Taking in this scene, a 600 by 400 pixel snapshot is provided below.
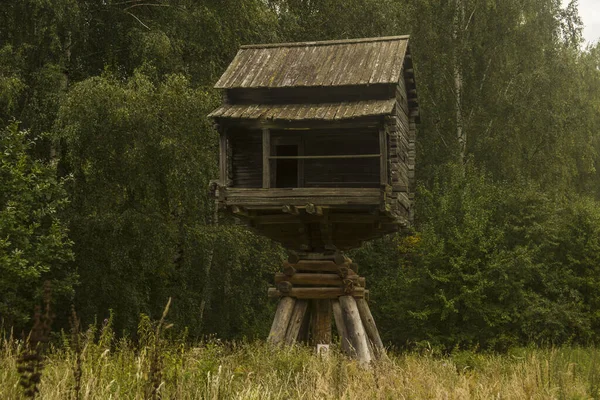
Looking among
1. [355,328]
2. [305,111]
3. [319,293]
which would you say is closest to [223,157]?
[305,111]

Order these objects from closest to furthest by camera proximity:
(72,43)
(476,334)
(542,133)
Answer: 1. (72,43)
2. (476,334)
3. (542,133)

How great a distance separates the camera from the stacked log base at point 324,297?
49.6ft

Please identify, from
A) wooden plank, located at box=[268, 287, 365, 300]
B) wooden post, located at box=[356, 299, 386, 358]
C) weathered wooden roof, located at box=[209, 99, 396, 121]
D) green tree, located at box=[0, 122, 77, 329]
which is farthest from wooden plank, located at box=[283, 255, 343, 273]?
green tree, located at box=[0, 122, 77, 329]

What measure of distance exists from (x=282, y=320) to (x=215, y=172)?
5.01 metres

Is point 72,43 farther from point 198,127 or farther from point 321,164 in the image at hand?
point 321,164

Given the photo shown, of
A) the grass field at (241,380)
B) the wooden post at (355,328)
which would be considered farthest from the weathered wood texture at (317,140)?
the grass field at (241,380)

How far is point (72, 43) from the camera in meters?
20.0

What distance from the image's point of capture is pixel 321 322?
16500mm

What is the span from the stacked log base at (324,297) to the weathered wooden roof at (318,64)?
150 inches

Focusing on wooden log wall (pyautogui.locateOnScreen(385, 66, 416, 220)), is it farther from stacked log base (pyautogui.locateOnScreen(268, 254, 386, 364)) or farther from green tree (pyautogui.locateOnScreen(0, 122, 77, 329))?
green tree (pyautogui.locateOnScreen(0, 122, 77, 329))

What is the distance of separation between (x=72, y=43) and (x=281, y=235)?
863 cm

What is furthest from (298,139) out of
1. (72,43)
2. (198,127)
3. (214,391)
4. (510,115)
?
(510,115)

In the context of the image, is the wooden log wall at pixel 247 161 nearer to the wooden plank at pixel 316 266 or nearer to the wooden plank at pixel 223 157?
the wooden plank at pixel 223 157

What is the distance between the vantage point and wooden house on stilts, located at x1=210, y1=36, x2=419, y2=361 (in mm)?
13786
